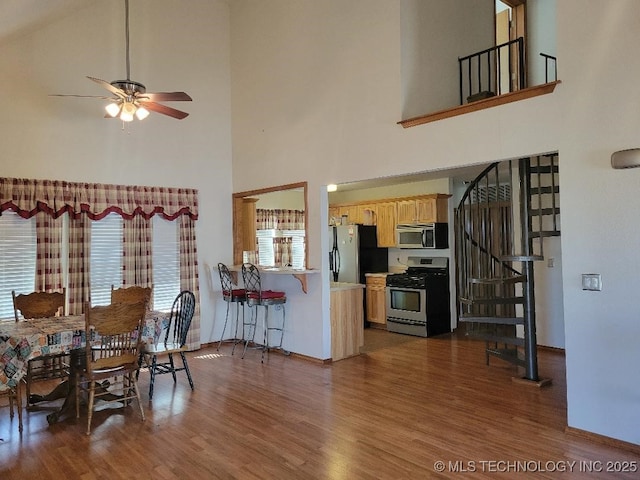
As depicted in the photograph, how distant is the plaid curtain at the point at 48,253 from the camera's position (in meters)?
5.02

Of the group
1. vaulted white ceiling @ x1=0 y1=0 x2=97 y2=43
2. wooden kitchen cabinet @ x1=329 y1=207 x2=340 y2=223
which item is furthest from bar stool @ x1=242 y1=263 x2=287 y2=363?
vaulted white ceiling @ x1=0 y1=0 x2=97 y2=43

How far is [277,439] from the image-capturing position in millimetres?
3305

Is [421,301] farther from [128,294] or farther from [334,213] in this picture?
[128,294]

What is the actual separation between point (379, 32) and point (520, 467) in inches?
164

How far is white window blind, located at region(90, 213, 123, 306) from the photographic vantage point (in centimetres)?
551

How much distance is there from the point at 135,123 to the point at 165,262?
1877 mm

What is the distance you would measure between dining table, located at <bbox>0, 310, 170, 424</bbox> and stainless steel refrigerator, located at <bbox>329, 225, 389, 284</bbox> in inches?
162

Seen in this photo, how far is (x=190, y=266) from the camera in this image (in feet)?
20.5

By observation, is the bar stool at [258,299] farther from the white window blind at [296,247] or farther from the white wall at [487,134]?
the white window blind at [296,247]

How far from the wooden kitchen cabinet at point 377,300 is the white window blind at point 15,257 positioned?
4912 millimetres

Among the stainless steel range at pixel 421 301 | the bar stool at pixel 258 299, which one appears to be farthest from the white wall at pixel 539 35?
the bar stool at pixel 258 299

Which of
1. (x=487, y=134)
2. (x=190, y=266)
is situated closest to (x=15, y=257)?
(x=190, y=266)

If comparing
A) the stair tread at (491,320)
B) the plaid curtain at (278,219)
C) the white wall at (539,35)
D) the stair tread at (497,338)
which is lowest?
the stair tread at (497,338)

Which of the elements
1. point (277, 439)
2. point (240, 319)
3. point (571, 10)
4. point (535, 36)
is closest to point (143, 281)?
point (240, 319)
